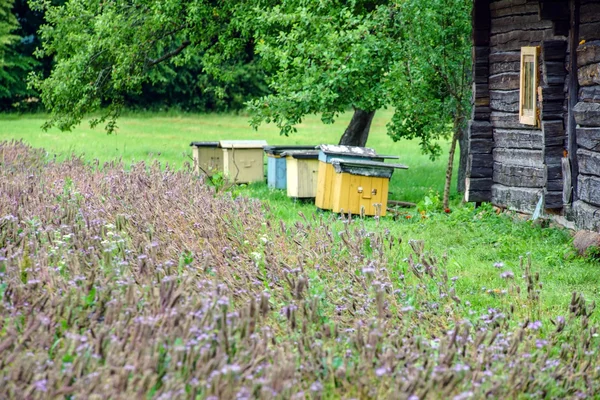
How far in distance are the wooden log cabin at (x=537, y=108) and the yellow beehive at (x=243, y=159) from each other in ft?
17.2

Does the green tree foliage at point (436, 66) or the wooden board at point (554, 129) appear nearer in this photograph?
the wooden board at point (554, 129)

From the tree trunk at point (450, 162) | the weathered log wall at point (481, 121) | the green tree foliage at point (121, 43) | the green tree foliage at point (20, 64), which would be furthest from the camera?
the green tree foliage at point (20, 64)

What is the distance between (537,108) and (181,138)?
75.5ft

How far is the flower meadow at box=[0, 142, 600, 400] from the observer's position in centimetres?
396

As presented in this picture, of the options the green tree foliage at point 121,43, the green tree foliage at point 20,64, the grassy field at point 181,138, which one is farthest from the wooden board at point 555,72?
the green tree foliage at point 20,64

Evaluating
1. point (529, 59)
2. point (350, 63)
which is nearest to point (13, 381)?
point (529, 59)

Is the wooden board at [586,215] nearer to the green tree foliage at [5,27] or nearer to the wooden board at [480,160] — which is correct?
the wooden board at [480,160]

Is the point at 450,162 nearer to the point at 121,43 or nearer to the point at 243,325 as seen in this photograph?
the point at 121,43

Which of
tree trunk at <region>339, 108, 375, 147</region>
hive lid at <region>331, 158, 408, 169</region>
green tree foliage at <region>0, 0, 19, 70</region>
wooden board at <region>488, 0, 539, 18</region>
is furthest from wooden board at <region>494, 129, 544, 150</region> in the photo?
green tree foliage at <region>0, 0, 19, 70</region>

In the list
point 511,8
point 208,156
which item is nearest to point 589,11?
point 511,8

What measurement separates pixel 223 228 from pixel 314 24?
8198 mm

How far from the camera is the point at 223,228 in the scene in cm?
854

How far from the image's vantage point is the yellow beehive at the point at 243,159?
57.4 ft

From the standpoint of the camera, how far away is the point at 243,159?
1773 cm
